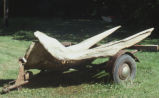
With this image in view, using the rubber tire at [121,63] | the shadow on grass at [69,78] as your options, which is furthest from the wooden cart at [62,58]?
the shadow on grass at [69,78]

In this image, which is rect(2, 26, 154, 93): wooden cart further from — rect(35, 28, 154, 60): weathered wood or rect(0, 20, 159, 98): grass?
rect(0, 20, 159, 98): grass

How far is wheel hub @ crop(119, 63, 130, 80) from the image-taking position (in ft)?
21.9

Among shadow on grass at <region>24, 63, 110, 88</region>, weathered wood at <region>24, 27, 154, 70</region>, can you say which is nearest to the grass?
shadow on grass at <region>24, 63, 110, 88</region>

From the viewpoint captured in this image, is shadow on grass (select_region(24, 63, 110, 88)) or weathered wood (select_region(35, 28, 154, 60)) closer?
weathered wood (select_region(35, 28, 154, 60))

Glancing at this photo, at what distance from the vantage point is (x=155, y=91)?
632cm

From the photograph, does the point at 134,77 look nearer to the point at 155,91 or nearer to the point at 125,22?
the point at 155,91

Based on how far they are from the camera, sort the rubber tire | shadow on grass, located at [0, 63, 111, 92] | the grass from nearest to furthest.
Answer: the grass, the rubber tire, shadow on grass, located at [0, 63, 111, 92]

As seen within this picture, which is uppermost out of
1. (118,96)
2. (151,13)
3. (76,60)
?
(151,13)

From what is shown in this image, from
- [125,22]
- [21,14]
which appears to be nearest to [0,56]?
[125,22]

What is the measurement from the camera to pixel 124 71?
22.1ft

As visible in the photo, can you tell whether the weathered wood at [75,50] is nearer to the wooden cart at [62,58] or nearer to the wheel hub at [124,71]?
the wooden cart at [62,58]

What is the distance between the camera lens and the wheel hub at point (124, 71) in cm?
669

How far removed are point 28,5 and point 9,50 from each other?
57.2 feet

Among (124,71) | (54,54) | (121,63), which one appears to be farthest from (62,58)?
(124,71)
